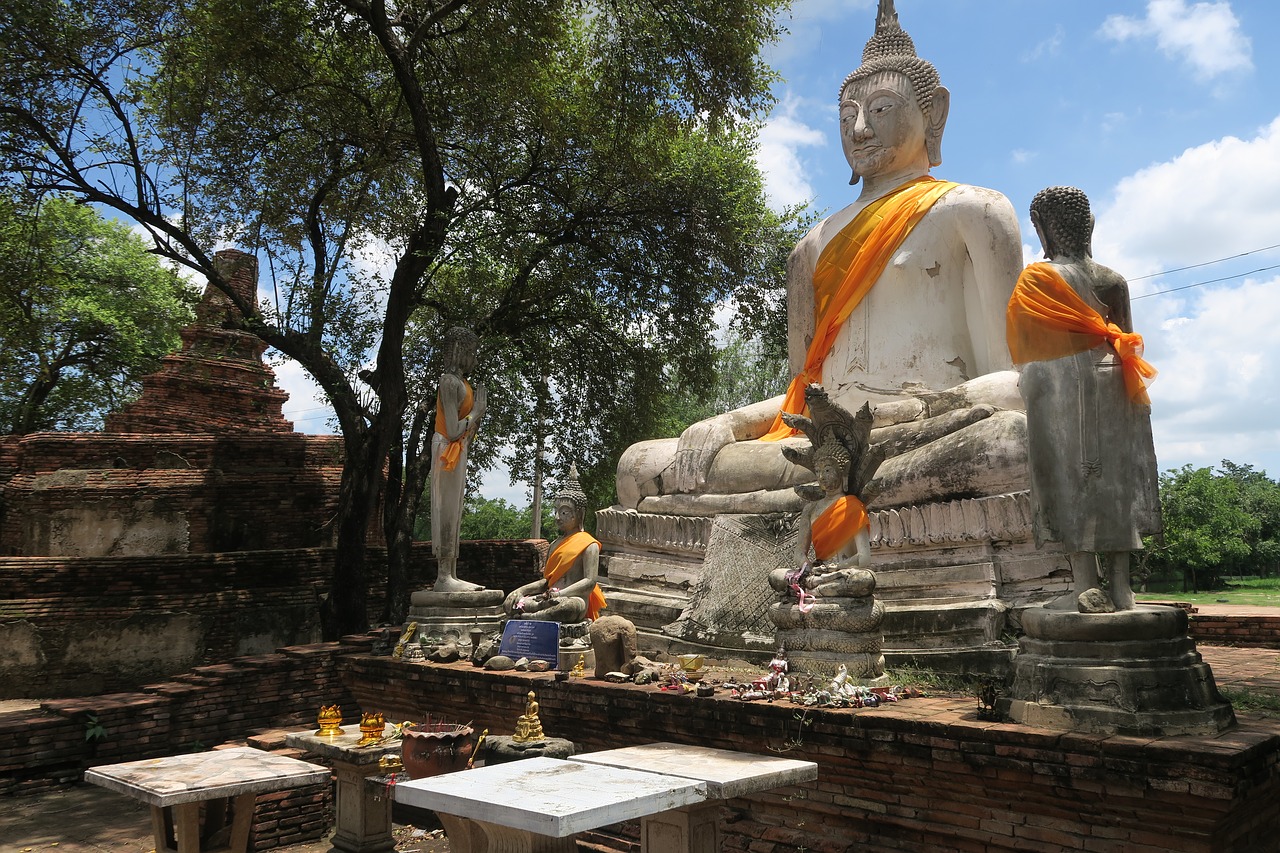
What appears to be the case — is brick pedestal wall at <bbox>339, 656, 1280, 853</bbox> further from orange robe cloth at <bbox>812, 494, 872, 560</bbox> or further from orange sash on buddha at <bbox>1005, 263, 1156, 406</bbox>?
orange sash on buddha at <bbox>1005, 263, 1156, 406</bbox>

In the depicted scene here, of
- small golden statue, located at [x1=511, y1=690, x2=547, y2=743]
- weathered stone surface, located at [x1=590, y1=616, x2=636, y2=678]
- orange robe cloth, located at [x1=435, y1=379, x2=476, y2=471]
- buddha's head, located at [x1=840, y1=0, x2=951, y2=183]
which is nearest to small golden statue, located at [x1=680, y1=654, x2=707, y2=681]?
weathered stone surface, located at [x1=590, y1=616, x2=636, y2=678]

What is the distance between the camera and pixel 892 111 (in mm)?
8219

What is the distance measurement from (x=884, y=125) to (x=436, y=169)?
4.82 meters

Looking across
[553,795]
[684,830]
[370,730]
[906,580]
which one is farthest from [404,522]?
[553,795]

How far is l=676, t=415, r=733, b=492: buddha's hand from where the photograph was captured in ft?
26.3

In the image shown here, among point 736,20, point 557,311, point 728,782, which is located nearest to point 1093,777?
point 728,782

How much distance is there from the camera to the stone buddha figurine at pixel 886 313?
7.30m

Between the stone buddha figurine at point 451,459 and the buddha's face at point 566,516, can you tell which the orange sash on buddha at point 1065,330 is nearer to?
the buddha's face at point 566,516

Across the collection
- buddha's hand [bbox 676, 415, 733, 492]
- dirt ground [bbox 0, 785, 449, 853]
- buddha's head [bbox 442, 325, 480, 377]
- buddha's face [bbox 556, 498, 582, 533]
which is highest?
buddha's head [bbox 442, 325, 480, 377]

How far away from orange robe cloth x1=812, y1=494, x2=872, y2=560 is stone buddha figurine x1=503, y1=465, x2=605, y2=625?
2.48 metres

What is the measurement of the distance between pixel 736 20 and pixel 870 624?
7.98m

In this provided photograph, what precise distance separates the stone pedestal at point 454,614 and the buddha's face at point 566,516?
86 centimetres

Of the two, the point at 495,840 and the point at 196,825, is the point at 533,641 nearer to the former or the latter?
the point at 196,825

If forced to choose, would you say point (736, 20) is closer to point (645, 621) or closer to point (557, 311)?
point (557, 311)
